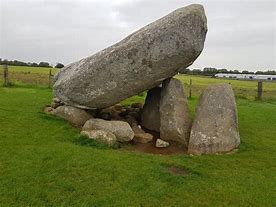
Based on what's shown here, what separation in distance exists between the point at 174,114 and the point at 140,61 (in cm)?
235

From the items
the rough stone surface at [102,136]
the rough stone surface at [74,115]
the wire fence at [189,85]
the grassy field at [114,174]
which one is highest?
the wire fence at [189,85]

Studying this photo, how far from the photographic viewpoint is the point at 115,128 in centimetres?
1345

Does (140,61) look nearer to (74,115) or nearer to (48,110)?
(74,115)

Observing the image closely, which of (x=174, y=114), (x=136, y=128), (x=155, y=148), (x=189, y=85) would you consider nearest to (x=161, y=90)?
(x=174, y=114)

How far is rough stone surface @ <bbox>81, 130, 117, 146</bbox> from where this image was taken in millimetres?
12633

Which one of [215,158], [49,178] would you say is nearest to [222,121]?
[215,158]

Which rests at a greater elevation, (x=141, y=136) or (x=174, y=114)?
(x=174, y=114)

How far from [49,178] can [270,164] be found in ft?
22.3

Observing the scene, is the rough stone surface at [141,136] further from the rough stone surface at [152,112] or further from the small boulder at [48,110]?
the small boulder at [48,110]

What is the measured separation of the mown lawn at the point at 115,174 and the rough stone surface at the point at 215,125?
1.65ft

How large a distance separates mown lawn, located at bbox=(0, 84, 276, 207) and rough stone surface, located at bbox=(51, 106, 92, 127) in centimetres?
74

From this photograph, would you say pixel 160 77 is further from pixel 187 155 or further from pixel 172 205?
pixel 172 205

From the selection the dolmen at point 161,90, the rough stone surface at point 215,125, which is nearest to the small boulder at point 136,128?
the dolmen at point 161,90

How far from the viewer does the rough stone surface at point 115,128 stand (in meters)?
13.3
